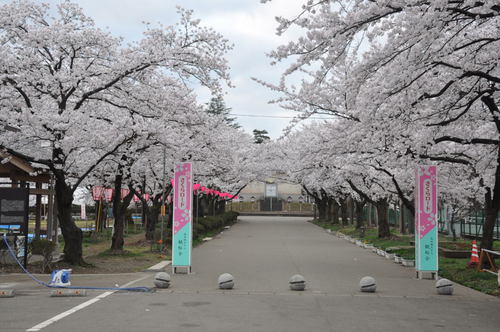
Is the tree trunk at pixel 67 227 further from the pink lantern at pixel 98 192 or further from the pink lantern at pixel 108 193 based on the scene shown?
the pink lantern at pixel 108 193

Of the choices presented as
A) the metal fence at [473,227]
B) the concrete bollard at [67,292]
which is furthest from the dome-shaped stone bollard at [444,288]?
the metal fence at [473,227]

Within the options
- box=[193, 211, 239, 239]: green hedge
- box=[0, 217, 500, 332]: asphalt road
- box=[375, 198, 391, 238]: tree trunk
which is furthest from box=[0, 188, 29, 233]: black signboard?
box=[375, 198, 391, 238]: tree trunk

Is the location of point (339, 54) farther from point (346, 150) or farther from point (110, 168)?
point (110, 168)

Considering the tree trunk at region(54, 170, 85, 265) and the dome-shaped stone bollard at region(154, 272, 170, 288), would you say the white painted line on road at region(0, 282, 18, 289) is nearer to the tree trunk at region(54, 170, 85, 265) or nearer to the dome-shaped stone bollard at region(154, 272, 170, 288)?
the tree trunk at region(54, 170, 85, 265)

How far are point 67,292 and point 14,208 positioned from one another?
17.3 feet

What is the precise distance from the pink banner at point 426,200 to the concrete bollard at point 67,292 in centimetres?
886

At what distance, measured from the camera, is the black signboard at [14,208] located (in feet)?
49.2

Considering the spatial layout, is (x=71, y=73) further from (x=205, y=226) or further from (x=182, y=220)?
(x=205, y=226)

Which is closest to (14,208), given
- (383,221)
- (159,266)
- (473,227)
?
(159,266)

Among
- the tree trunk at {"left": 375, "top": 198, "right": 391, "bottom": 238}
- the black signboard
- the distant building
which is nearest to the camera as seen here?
the black signboard

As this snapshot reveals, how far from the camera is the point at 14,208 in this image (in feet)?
49.4

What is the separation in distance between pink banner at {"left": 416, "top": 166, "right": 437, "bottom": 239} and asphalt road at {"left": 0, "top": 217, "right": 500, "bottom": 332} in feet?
4.93

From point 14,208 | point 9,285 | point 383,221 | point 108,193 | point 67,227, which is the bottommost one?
point 9,285

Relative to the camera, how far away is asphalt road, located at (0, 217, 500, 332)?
8.27m
